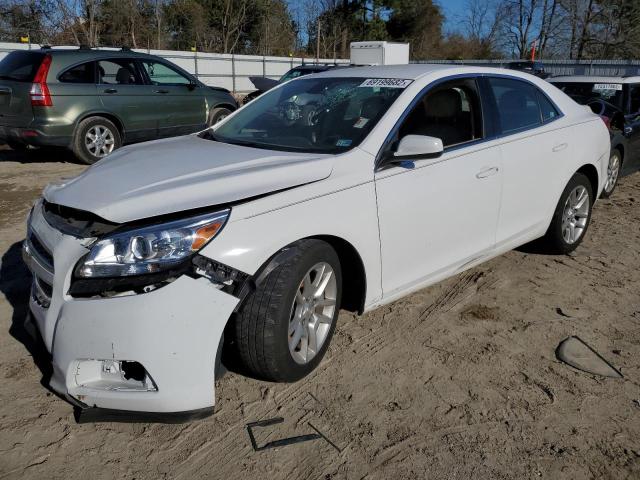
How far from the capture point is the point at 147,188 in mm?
2785

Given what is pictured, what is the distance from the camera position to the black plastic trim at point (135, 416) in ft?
8.45

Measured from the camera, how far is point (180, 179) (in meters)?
2.89

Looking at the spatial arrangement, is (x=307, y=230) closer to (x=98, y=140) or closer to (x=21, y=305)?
(x=21, y=305)

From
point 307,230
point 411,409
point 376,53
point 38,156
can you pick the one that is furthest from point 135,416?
point 376,53

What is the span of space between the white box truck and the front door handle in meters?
14.4

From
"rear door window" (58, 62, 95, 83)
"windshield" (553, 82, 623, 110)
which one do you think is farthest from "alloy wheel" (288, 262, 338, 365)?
"rear door window" (58, 62, 95, 83)

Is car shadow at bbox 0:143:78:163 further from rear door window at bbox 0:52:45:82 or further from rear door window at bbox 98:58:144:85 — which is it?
rear door window at bbox 98:58:144:85

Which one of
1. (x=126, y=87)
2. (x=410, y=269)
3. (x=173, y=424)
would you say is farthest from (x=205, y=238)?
(x=126, y=87)

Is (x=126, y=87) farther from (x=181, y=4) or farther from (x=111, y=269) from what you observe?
(x=181, y=4)

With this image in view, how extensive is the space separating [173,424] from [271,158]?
4.80 ft

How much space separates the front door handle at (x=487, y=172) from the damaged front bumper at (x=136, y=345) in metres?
1.99

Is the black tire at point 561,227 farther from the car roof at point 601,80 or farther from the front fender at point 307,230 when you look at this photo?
the car roof at point 601,80

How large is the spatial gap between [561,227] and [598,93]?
392 cm

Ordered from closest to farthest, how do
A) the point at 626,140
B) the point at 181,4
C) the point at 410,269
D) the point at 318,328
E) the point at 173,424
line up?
the point at 173,424
the point at 318,328
the point at 410,269
the point at 626,140
the point at 181,4
